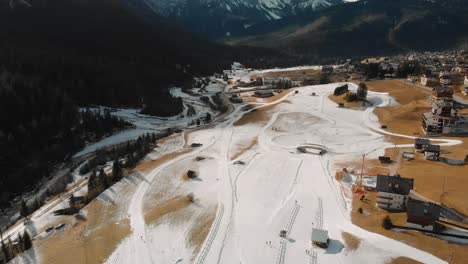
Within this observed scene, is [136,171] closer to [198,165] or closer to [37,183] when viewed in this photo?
[198,165]

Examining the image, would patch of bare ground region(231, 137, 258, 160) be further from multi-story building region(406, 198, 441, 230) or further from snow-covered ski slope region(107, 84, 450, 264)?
multi-story building region(406, 198, 441, 230)

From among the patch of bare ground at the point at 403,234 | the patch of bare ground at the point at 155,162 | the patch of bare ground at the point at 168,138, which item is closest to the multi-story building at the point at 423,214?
the patch of bare ground at the point at 403,234

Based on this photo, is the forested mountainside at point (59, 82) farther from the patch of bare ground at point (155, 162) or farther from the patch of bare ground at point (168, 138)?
the patch of bare ground at point (155, 162)

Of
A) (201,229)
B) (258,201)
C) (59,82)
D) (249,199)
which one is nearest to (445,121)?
(258,201)

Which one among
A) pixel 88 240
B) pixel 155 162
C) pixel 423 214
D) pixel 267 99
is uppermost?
pixel 267 99

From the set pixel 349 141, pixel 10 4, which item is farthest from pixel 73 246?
pixel 10 4

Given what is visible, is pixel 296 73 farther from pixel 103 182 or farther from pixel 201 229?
pixel 201 229
